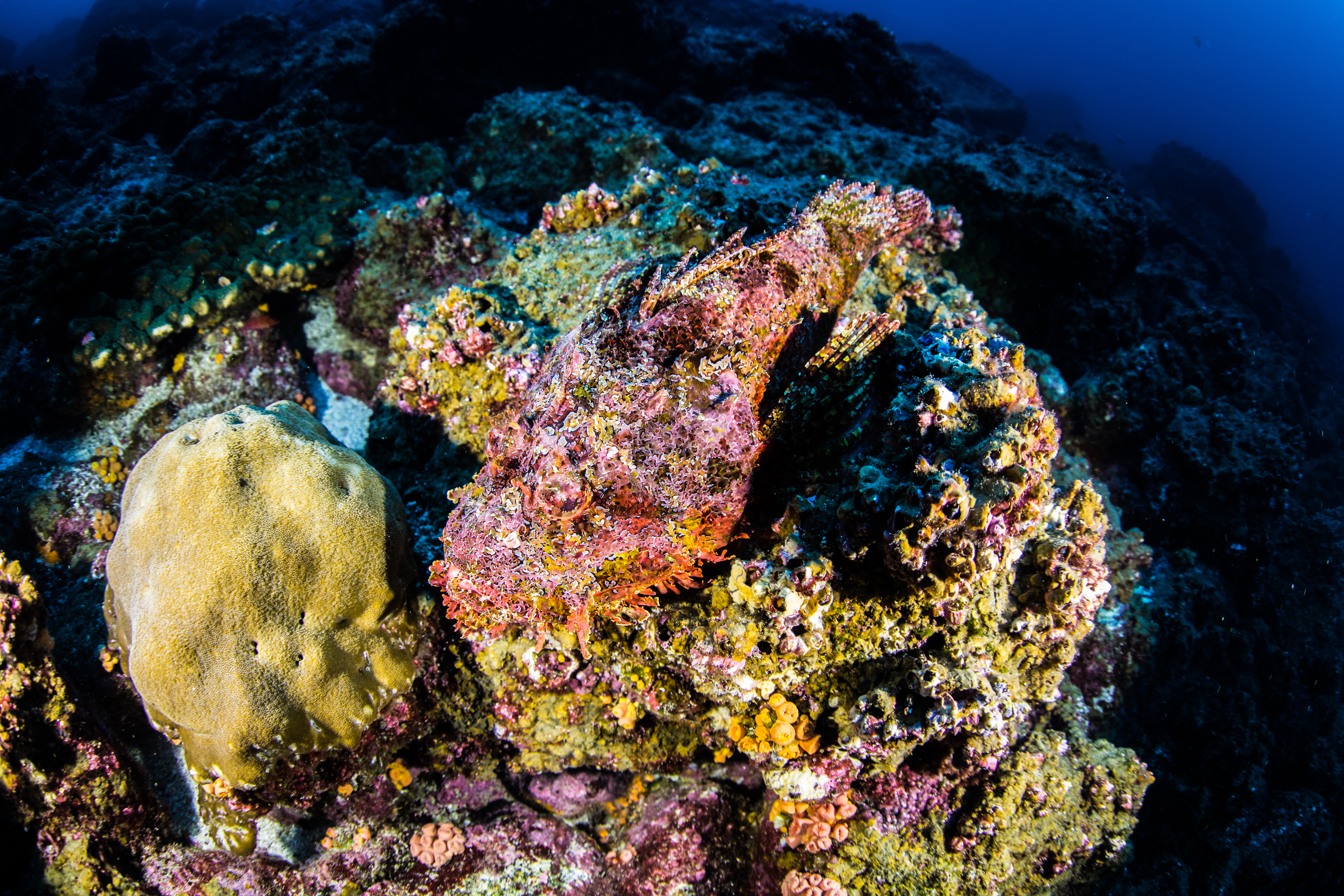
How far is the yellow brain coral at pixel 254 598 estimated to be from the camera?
10.0 feet

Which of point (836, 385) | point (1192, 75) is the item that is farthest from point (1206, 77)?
point (836, 385)

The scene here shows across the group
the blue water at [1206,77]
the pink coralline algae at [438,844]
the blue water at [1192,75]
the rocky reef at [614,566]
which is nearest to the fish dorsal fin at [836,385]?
the rocky reef at [614,566]

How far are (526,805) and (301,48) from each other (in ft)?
48.6

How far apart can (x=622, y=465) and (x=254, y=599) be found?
86.4 inches

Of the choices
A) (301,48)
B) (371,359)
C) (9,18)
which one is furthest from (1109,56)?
(9,18)

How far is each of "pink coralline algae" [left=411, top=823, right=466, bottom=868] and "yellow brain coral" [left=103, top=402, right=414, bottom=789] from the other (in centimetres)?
74

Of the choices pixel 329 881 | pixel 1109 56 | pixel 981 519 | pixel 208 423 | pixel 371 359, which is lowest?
pixel 329 881

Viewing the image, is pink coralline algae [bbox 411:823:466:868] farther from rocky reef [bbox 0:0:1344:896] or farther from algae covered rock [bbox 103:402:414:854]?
algae covered rock [bbox 103:402:414:854]

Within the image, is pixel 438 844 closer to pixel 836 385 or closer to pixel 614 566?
pixel 614 566

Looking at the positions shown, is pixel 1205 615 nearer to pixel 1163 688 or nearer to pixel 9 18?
pixel 1163 688

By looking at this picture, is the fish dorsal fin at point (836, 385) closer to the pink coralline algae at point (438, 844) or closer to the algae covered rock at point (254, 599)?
the algae covered rock at point (254, 599)

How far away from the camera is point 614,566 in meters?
2.77

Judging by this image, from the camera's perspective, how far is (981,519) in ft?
8.52

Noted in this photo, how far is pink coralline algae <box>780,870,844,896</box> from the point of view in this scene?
3.23 m
